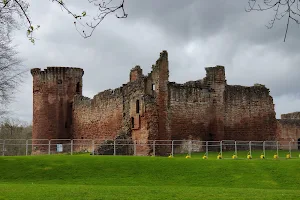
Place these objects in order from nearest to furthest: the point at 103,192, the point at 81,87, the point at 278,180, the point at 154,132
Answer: the point at 103,192 → the point at 278,180 → the point at 154,132 → the point at 81,87

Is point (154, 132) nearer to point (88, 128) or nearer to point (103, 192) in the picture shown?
point (88, 128)

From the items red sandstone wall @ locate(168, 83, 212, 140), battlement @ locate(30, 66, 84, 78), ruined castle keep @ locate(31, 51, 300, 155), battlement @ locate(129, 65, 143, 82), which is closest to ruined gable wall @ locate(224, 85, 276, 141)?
ruined castle keep @ locate(31, 51, 300, 155)

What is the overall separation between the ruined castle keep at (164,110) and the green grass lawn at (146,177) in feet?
27.0

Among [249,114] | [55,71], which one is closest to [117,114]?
[249,114]

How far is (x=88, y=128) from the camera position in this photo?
45094 millimetres

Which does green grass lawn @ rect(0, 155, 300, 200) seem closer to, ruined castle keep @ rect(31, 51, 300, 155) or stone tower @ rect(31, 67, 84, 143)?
ruined castle keep @ rect(31, 51, 300, 155)

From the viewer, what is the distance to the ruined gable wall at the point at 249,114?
1512 inches

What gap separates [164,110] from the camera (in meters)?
35.1

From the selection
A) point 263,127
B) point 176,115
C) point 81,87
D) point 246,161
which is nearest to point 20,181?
point 246,161

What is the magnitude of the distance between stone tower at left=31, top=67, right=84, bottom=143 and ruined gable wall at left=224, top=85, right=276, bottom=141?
16139mm

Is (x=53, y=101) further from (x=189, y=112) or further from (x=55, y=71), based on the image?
(x=189, y=112)

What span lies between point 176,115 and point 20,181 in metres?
15.1

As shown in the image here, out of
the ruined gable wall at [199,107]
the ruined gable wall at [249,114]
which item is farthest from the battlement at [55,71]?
the ruined gable wall at [249,114]

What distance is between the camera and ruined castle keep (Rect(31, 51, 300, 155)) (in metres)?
35.1
